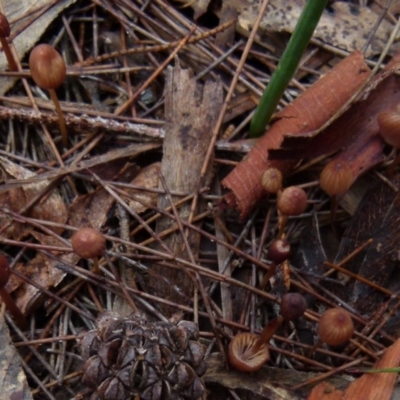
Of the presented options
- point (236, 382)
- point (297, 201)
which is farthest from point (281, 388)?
point (297, 201)

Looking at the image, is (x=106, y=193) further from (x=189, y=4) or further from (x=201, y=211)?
(x=189, y=4)

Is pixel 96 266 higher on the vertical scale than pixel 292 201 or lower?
lower

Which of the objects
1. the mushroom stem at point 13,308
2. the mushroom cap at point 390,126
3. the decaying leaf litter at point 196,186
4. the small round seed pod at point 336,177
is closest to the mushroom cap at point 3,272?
the mushroom stem at point 13,308

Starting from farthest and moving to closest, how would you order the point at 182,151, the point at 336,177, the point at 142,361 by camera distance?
the point at 182,151
the point at 336,177
the point at 142,361

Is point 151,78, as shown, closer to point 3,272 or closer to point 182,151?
point 182,151

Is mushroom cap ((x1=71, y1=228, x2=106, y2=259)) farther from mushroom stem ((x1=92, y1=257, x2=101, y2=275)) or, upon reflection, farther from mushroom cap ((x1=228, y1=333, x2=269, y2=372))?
mushroom cap ((x1=228, y1=333, x2=269, y2=372))

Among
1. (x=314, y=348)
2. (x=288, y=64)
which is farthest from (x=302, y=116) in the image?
(x=314, y=348)

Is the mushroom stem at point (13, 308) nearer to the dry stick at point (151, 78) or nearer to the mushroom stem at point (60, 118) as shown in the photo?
the mushroom stem at point (60, 118)
